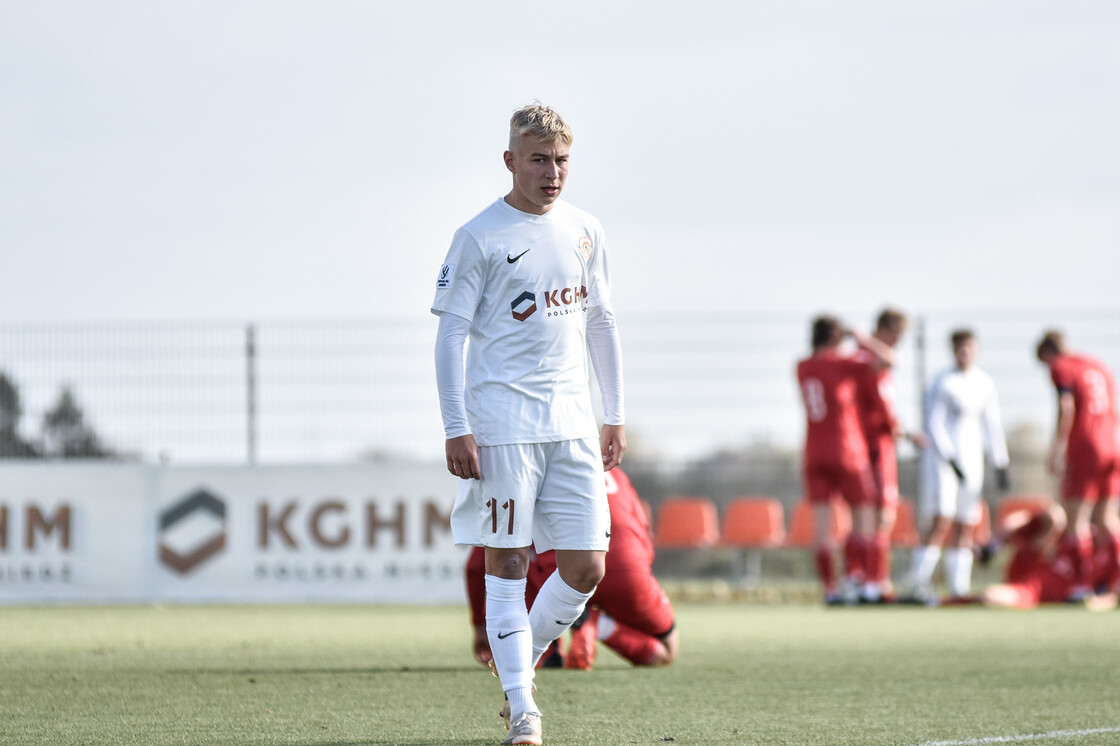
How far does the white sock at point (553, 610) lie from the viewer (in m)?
4.90

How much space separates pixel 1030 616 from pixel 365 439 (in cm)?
635

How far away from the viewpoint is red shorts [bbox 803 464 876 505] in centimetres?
1272

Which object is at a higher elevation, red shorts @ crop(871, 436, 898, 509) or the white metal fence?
the white metal fence

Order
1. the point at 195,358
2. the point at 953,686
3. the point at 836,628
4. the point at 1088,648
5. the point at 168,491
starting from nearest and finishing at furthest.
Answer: the point at 953,686, the point at 1088,648, the point at 836,628, the point at 168,491, the point at 195,358

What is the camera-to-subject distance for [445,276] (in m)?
4.67

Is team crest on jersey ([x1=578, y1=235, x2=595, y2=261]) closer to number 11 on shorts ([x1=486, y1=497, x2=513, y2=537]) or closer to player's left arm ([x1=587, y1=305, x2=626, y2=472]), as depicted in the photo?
player's left arm ([x1=587, y1=305, x2=626, y2=472])

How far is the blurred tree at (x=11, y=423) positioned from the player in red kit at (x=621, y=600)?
9073 millimetres

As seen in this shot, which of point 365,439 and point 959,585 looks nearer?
point 959,585

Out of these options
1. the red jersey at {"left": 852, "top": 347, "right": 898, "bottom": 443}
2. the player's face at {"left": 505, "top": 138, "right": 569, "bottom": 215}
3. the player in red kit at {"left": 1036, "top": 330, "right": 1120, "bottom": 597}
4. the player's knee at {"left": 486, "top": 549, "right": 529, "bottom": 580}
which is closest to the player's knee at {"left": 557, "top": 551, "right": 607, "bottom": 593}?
the player's knee at {"left": 486, "top": 549, "right": 529, "bottom": 580}

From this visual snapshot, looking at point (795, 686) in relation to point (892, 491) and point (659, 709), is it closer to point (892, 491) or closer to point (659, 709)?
point (659, 709)

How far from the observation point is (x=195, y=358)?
14898 millimetres

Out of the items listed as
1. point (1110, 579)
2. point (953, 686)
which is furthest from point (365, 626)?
point (1110, 579)

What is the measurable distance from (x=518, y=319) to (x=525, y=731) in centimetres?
119

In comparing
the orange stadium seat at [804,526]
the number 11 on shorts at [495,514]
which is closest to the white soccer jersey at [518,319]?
the number 11 on shorts at [495,514]
